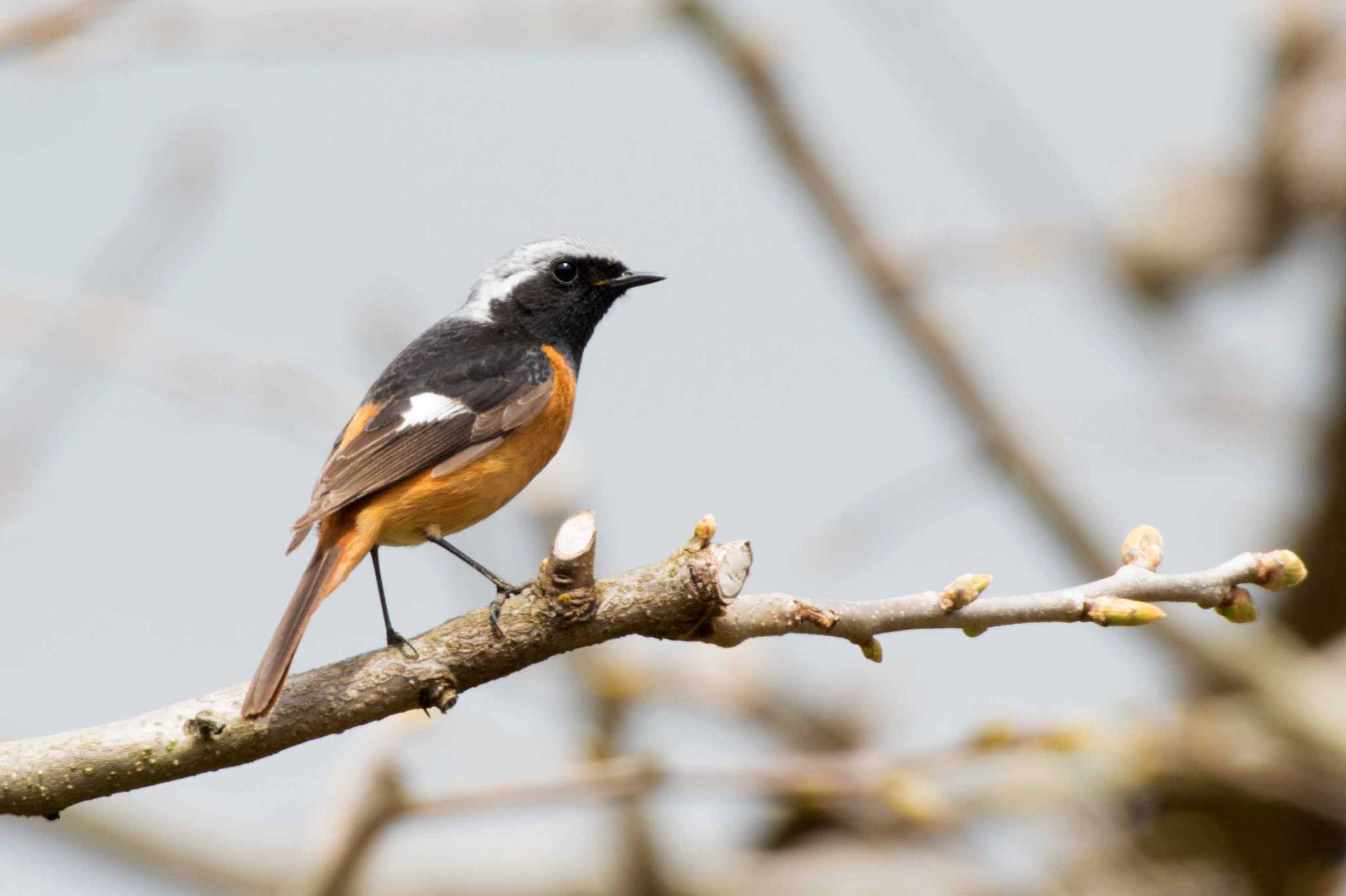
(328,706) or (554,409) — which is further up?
(554,409)

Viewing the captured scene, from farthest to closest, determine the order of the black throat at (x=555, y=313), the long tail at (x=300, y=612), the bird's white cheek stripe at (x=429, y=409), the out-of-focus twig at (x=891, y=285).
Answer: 1. the out-of-focus twig at (x=891, y=285)
2. the black throat at (x=555, y=313)
3. the bird's white cheek stripe at (x=429, y=409)
4. the long tail at (x=300, y=612)

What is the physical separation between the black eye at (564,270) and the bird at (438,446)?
0.23m

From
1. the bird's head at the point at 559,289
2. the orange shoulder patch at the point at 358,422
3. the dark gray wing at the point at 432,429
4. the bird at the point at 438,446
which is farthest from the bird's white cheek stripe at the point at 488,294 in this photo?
the orange shoulder patch at the point at 358,422

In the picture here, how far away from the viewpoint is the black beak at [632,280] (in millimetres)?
5391

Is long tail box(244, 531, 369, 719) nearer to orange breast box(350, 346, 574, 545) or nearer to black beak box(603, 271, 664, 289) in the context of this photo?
orange breast box(350, 346, 574, 545)

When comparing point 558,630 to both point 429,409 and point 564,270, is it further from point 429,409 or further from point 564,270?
point 564,270

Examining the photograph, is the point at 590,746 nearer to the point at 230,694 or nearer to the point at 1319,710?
the point at 230,694

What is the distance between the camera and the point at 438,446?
4160 mm

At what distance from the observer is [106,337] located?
17.9 feet

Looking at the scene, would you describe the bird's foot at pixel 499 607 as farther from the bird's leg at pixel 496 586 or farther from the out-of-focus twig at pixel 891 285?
the out-of-focus twig at pixel 891 285

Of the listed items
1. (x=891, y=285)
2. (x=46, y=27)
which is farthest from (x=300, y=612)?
(x=891, y=285)

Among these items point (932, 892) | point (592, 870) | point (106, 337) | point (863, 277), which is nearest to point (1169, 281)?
point (863, 277)

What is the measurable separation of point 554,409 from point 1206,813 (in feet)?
17.7

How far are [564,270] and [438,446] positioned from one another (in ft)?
4.54
